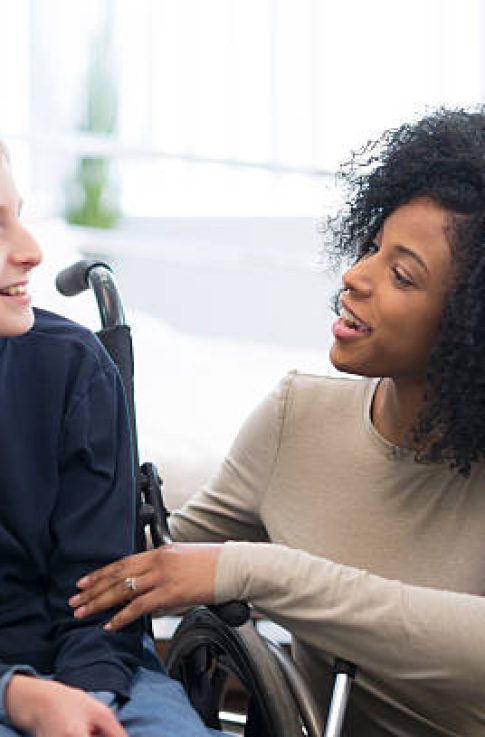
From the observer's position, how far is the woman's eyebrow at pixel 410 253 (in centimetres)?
174

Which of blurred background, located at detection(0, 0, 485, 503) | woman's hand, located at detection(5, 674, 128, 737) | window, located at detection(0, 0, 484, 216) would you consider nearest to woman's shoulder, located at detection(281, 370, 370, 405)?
woman's hand, located at detection(5, 674, 128, 737)

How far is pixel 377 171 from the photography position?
1.91 m

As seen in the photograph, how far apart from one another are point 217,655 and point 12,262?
0.58 m

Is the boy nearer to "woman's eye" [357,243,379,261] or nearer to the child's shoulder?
the child's shoulder

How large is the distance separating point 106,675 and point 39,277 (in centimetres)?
173

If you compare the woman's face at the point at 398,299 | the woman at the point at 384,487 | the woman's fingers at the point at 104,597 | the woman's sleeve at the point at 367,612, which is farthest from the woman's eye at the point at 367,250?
the woman's fingers at the point at 104,597

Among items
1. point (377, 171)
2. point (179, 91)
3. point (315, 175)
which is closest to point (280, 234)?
point (315, 175)

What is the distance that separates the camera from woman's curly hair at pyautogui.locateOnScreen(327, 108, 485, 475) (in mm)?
1727

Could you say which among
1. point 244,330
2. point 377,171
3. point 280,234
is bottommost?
point 244,330

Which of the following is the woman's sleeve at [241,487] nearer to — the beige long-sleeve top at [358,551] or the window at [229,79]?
the beige long-sleeve top at [358,551]

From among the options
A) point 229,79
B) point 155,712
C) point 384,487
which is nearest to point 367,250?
point 384,487

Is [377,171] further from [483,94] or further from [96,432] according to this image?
[483,94]

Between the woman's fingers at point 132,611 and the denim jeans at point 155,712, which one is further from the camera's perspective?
the woman's fingers at point 132,611

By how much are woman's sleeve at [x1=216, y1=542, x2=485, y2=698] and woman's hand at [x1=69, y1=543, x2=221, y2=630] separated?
2cm
